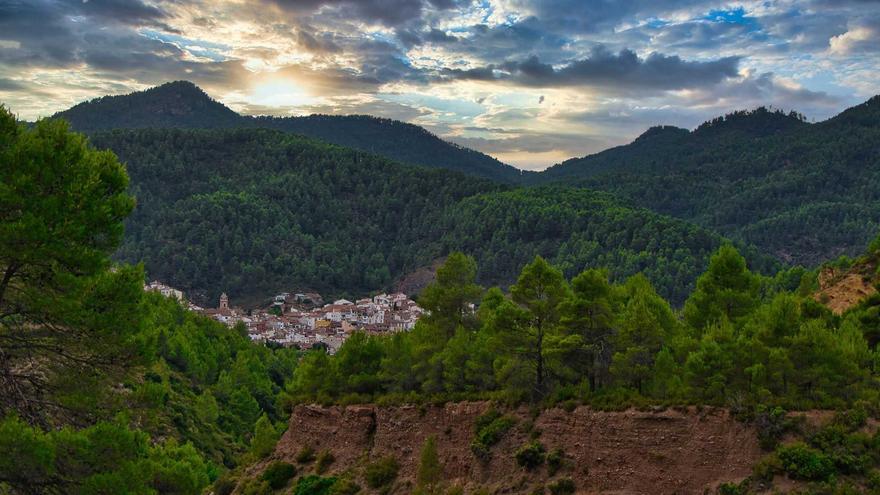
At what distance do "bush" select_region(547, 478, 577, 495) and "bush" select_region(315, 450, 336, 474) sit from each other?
12.5 meters

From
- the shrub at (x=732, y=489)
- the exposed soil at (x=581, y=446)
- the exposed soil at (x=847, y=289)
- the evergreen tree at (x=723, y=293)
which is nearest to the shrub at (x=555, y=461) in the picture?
the exposed soil at (x=581, y=446)

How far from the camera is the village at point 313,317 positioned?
12206 cm

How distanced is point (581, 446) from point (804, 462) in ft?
23.6

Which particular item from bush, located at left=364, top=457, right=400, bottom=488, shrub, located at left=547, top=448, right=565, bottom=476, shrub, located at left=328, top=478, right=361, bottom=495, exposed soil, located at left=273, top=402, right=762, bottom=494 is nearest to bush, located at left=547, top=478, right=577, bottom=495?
exposed soil, located at left=273, top=402, right=762, bottom=494

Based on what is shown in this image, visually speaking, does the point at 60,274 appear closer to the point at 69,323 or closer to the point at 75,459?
the point at 69,323

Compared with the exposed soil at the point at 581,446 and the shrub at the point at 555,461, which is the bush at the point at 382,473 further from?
the shrub at the point at 555,461

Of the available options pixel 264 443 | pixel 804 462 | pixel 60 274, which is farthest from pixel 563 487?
pixel 264 443

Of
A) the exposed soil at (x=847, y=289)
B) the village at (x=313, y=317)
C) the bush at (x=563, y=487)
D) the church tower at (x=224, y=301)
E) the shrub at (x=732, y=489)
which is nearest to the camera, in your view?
the shrub at (x=732, y=489)

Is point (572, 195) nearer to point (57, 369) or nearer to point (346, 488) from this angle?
point (346, 488)

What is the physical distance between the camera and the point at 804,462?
23203 millimetres

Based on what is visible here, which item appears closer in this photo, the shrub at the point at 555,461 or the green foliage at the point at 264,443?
the shrub at the point at 555,461

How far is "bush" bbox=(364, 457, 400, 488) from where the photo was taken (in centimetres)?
3266

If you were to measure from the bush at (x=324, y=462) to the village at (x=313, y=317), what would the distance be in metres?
68.4

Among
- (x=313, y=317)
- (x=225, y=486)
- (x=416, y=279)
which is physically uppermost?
(x=225, y=486)
